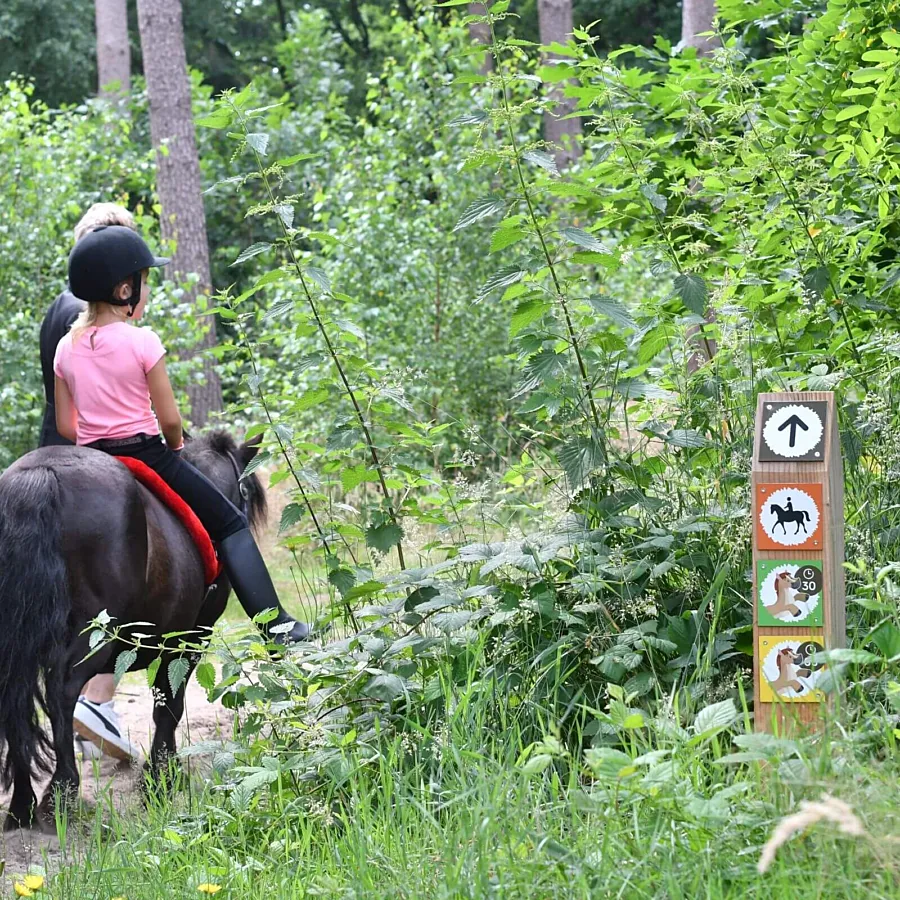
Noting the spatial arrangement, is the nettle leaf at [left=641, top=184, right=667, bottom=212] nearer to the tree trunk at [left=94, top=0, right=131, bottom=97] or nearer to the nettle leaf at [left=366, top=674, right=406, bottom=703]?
the nettle leaf at [left=366, top=674, right=406, bottom=703]

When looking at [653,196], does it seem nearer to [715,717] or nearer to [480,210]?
[480,210]

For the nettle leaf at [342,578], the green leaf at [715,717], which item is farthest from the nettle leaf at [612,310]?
the green leaf at [715,717]

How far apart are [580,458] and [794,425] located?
0.91 meters

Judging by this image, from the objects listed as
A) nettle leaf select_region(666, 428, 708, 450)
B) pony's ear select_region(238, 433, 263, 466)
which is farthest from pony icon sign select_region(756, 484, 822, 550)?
pony's ear select_region(238, 433, 263, 466)

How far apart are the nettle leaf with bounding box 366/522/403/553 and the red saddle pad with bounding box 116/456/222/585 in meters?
1.14

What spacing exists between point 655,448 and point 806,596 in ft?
6.04

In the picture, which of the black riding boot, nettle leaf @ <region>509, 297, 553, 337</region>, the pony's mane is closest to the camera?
nettle leaf @ <region>509, 297, 553, 337</region>

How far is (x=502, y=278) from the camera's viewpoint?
13.6 feet

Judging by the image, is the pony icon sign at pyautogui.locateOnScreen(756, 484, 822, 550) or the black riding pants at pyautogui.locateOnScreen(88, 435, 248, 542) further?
the black riding pants at pyautogui.locateOnScreen(88, 435, 248, 542)

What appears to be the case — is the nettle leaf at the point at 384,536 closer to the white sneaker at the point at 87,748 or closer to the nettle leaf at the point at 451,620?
the nettle leaf at the point at 451,620

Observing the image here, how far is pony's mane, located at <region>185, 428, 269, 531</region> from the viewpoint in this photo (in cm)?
598

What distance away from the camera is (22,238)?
33.0 feet

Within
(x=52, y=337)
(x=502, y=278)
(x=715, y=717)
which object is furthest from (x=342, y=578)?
(x=52, y=337)

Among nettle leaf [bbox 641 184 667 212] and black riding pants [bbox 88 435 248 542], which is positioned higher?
nettle leaf [bbox 641 184 667 212]
